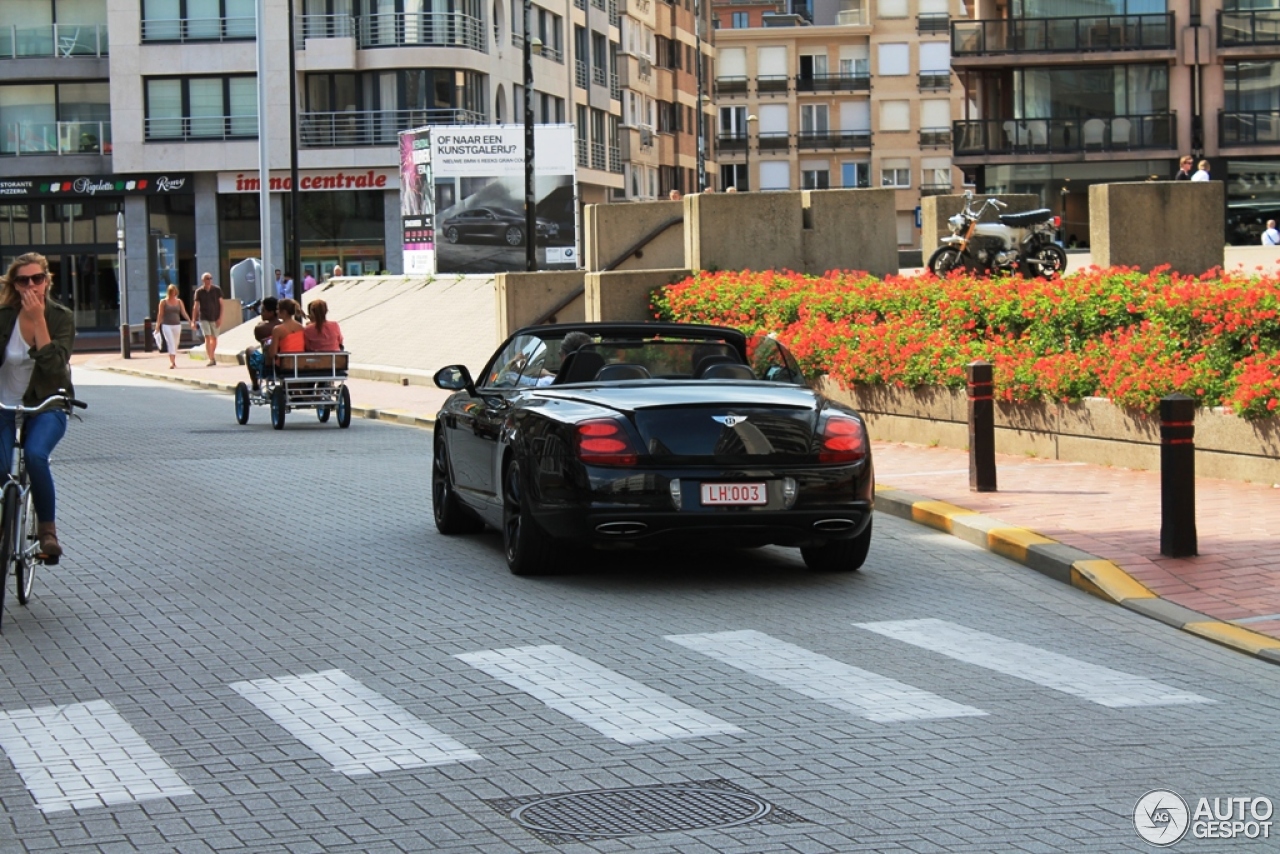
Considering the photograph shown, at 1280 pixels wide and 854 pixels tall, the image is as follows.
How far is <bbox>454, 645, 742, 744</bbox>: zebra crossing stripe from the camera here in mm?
7074

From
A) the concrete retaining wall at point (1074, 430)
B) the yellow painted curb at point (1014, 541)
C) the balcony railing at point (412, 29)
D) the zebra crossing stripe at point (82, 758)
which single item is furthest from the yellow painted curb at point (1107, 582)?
the balcony railing at point (412, 29)

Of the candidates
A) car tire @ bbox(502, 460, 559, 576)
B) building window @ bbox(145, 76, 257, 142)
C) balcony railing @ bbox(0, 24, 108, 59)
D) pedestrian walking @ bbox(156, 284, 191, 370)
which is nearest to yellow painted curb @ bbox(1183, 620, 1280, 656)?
car tire @ bbox(502, 460, 559, 576)

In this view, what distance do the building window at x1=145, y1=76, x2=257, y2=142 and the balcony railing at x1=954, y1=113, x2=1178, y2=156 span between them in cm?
2189

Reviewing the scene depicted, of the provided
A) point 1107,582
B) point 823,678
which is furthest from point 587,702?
point 1107,582

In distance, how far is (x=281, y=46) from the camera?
2496 inches

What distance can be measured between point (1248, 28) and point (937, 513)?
1860 inches

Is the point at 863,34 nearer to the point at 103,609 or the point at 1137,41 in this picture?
the point at 1137,41

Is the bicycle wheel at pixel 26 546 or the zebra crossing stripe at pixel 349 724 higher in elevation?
the bicycle wheel at pixel 26 546

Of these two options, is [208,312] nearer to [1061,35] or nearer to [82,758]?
[1061,35]

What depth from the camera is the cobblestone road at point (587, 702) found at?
19.4ft

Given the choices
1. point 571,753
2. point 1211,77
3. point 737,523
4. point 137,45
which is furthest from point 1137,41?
point 571,753

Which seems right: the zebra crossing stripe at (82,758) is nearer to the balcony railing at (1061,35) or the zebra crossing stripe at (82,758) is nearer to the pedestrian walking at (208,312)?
the pedestrian walking at (208,312)

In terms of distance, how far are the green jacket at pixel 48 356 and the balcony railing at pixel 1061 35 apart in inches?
1955

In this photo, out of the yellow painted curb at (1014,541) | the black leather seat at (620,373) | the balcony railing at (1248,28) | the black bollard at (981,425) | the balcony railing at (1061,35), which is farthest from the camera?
the balcony railing at (1061,35)
